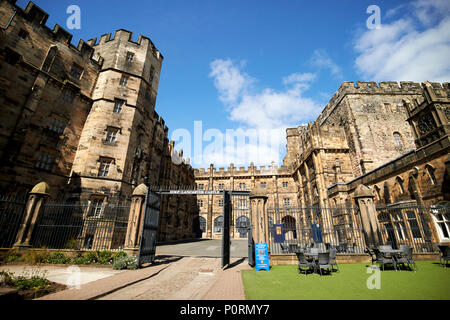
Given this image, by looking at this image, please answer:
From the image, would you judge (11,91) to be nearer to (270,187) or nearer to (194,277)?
(194,277)

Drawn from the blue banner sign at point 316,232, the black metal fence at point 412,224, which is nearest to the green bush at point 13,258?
the blue banner sign at point 316,232

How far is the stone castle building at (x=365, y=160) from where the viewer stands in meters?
11.9

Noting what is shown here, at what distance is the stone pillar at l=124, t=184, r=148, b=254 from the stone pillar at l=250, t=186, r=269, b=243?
212 inches

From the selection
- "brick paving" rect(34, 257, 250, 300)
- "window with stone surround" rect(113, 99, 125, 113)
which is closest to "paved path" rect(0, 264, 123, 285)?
"brick paving" rect(34, 257, 250, 300)

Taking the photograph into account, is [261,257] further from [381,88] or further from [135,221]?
[381,88]

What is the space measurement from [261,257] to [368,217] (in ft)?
20.5

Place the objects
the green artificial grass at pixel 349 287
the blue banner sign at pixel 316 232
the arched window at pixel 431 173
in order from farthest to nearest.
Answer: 1. the arched window at pixel 431 173
2. the blue banner sign at pixel 316 232
3. the green artificial grass at pixel 349 287

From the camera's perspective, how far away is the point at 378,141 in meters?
22.6

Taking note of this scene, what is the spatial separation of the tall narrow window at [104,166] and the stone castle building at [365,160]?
36.6ft

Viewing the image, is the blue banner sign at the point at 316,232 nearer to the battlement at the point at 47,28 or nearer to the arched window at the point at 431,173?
the arched window at the point at 431,173

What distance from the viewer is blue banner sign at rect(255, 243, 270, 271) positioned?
8195 millimetres

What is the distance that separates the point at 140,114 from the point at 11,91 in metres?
7.94

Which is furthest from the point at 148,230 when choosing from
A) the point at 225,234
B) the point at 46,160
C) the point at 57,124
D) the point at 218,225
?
the point at 218,225
